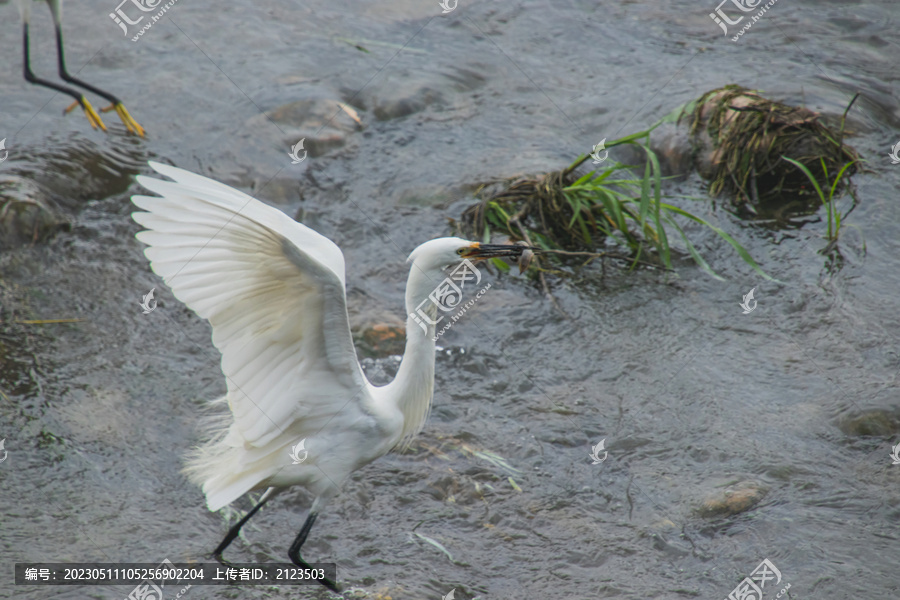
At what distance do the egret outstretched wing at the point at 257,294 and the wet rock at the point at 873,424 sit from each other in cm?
263

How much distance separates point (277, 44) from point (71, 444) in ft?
15.3

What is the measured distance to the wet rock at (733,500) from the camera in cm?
389

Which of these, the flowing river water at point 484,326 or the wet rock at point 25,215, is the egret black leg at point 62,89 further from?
the wet rock at point 25,215

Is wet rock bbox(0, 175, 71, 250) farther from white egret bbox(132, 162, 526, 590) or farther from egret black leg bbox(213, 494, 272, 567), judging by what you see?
egret black leg bbox(213, 494, 272, 567)

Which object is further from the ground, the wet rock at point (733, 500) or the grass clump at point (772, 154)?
the grass clump at point (772, 154)

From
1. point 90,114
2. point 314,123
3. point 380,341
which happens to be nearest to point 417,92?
point 314,123

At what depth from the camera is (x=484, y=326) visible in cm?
519

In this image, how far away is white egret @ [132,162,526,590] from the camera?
9.60 ft

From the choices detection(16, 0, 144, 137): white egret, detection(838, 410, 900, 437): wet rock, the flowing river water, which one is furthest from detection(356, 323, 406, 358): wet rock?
detection(838, 410, 900, 437): wet rock

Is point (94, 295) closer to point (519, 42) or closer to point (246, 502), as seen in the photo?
point (246, 502)

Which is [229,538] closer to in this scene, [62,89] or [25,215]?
[25,215]

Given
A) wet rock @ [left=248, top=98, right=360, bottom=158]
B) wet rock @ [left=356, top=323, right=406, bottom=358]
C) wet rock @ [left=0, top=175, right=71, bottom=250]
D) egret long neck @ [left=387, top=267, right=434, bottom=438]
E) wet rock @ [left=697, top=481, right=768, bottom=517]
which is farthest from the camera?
wet rock @ [left=248, top=98, right=360, bottom=158]

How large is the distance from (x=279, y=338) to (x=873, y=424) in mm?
3139

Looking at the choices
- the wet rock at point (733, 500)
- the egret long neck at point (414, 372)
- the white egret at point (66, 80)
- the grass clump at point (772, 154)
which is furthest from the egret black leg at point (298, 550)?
the grass clump at point (772, 154)
